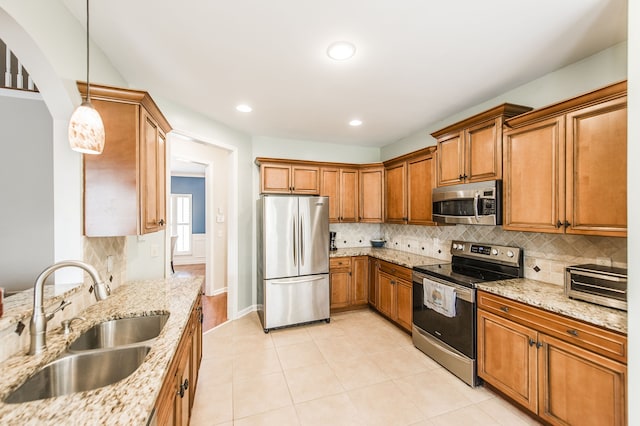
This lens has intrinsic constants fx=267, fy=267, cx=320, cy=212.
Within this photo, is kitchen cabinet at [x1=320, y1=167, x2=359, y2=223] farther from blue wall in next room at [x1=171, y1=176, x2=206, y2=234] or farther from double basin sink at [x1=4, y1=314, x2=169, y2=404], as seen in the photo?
blue wall in next room at [x1=171, y1=176, x2=206, y2=234]

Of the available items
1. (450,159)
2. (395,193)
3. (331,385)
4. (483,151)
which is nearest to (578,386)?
(331,385)

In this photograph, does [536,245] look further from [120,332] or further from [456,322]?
[120,332]

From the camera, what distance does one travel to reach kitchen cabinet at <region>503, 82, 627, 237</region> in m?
1.68

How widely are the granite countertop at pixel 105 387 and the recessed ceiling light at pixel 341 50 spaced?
6.79 ft

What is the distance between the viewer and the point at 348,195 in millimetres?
4340

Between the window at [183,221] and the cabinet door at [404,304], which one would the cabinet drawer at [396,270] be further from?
the window at [183,221]

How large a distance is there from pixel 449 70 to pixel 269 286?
3.02 metres

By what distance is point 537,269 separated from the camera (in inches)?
93.4

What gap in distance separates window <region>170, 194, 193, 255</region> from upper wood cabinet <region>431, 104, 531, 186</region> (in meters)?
7.25

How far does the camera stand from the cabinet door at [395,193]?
3.80 m

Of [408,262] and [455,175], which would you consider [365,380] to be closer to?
[408,262]

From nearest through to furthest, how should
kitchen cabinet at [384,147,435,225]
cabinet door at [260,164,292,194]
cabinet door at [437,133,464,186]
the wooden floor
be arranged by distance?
cabinet door at [437,133,464,186] < kitchen cabinet at [384,147,435,225] < the wooden floor < cabinet door at [260,164,292,194]

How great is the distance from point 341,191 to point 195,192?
5480mm
